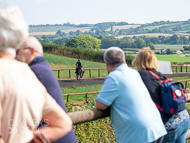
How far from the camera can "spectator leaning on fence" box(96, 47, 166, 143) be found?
2580mm

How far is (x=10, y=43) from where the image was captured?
147 cm

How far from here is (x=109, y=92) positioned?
260 cm

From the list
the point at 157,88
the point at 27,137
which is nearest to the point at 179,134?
the point at 157,88

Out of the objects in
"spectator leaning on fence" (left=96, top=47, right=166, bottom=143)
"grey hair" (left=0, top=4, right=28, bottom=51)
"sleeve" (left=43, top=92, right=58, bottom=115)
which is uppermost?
"grey hair" (left=0, top=4, right=28, bottom=51)

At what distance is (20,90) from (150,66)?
2.03 m

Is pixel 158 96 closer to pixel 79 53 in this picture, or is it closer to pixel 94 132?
pixel 94 132

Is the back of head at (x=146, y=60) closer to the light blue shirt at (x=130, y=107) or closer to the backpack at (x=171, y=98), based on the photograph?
the backpack at (x=171, y=98)

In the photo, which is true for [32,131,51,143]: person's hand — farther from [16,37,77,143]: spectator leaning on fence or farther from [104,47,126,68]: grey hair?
[104,47,126,68]: grey hair

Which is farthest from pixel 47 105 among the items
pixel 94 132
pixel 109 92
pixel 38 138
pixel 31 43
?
pixel 94 132

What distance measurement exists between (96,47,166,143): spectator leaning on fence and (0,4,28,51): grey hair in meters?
1.28

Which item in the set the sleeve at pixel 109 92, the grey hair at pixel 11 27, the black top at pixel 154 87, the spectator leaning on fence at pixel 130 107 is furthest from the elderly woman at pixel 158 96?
the grey hair at pixel 11 27

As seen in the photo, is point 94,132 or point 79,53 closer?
point 94,132

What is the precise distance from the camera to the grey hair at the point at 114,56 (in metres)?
2.75

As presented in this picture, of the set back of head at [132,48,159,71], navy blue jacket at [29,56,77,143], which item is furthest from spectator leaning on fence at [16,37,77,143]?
back of head at [132,48,159,71]
